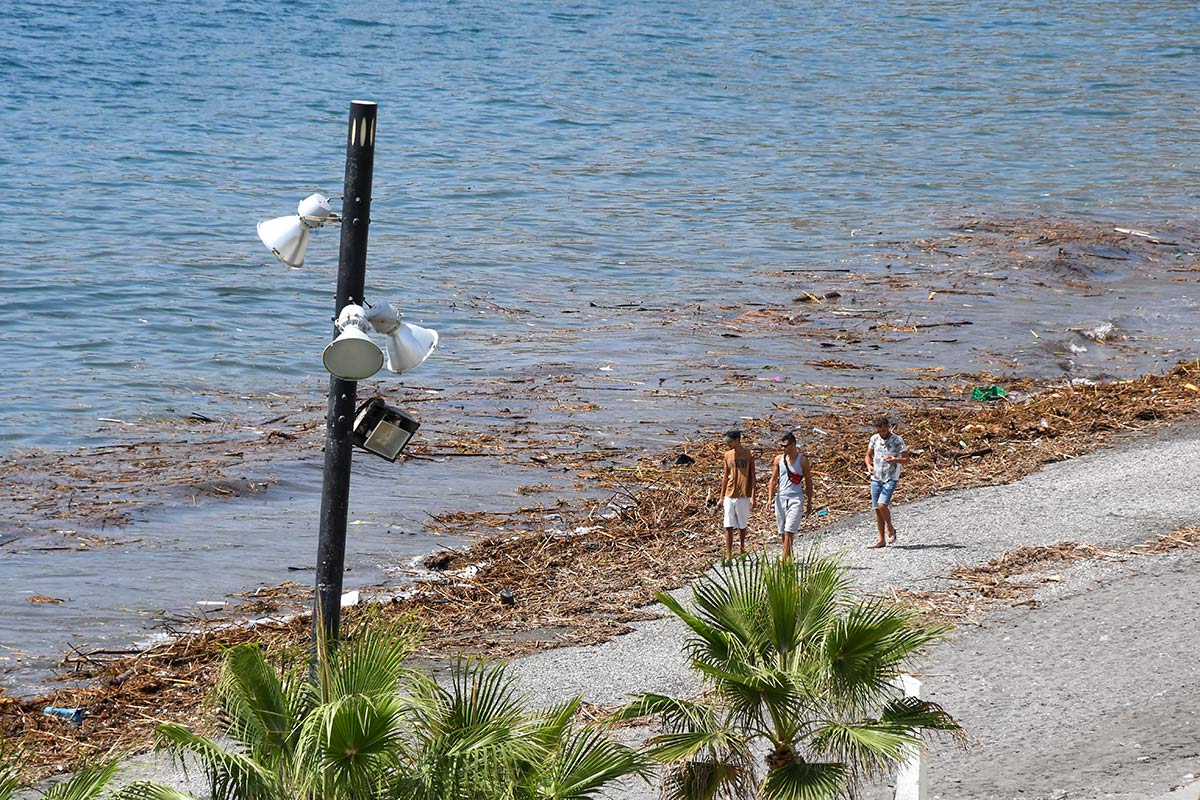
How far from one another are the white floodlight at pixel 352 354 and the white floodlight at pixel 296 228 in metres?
0.84

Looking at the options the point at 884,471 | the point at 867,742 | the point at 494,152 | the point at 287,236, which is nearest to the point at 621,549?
the point at 884,471

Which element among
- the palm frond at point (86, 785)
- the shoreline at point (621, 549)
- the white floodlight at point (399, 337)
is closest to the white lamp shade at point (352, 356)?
the white floodlight at point (399, 337)

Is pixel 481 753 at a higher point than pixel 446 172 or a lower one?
higher

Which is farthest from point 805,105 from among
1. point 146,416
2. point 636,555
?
point 636,555

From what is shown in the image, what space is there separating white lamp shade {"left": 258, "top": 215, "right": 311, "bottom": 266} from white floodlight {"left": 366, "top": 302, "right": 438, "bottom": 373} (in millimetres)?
681

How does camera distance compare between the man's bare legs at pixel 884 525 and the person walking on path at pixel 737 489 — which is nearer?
the person walking on path at pixel 737 489

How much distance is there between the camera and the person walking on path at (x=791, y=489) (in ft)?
43.5

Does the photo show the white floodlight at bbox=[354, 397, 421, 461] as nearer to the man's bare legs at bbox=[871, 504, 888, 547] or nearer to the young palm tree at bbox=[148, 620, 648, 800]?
the young palm tree at bbox=[148, 620, 648, 800]

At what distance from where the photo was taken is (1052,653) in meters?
11.1

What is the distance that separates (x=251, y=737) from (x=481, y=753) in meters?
1.07

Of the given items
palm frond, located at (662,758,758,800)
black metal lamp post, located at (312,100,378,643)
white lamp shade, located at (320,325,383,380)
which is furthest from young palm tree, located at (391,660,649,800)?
white lamp shade, located at (320,325,383,380)

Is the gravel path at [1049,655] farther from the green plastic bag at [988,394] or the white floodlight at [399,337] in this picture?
the green plastic bag at [988,394]

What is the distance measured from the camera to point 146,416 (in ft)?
65.7

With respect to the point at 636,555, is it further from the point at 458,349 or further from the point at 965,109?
the point at 965,109
